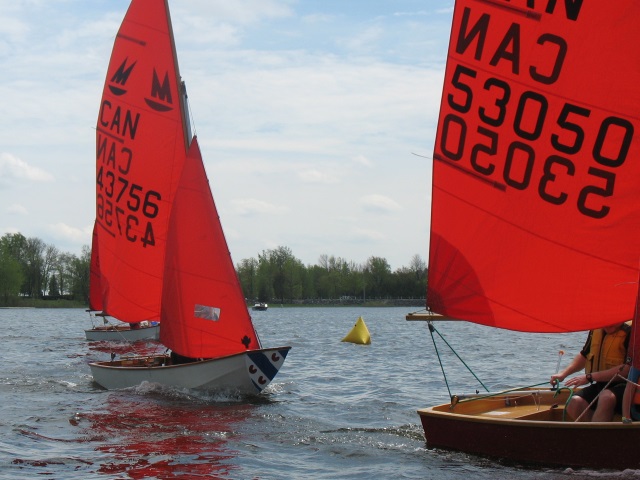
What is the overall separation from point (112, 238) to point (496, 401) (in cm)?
1348

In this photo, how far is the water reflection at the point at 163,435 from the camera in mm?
11406

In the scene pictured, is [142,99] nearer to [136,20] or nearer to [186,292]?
[136,20]

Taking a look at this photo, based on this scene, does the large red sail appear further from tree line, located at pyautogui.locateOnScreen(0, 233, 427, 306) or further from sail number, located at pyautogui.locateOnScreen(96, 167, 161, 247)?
tree line, located at pyautogui.locateOnScreen(0, 233, 427, 306)

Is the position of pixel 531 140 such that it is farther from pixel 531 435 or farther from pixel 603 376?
pixel 531 435

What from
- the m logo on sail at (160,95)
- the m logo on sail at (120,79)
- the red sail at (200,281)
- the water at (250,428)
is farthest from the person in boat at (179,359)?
the m logo on sail at (120,79)

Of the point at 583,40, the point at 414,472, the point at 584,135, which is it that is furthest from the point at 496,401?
the point at 583,40

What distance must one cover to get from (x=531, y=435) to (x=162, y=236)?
12.9m

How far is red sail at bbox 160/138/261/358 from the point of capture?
17547 mm

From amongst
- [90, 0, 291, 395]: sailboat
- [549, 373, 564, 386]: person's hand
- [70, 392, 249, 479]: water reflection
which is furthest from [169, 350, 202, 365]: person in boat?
[549, 373, 564, 386]: person's hand

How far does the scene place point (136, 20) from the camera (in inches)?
864

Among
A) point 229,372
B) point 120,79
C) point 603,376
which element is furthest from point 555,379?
point 120,79

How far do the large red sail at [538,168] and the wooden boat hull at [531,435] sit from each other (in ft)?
3.94

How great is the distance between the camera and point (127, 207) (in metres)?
22.3

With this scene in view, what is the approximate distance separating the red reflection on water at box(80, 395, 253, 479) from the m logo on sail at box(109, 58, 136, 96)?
8.02 m
